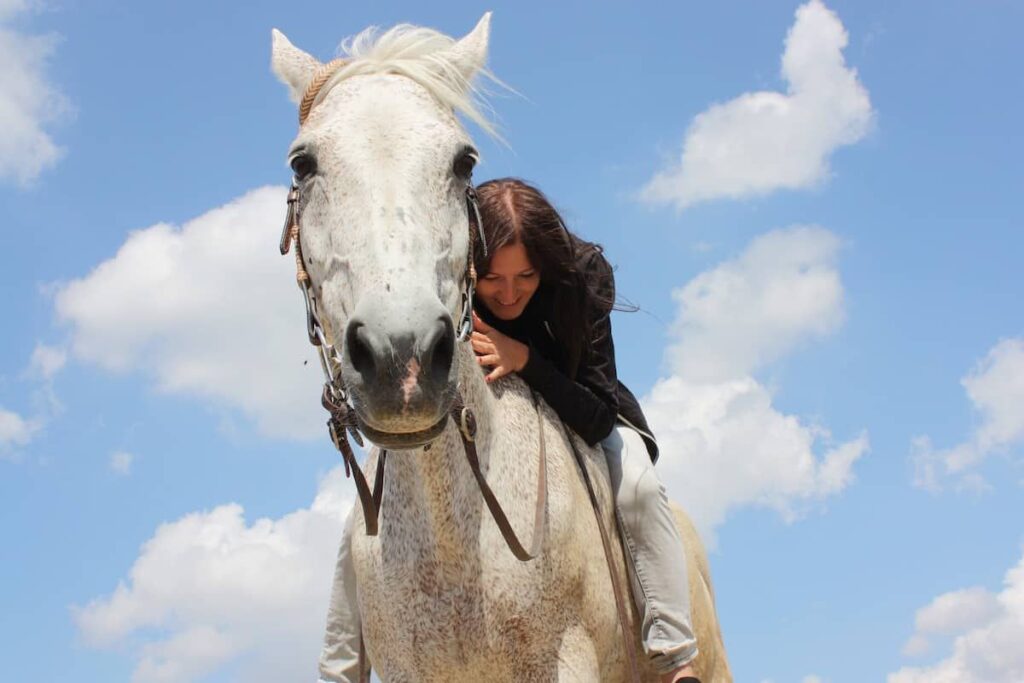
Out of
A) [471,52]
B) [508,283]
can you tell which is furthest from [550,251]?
[471,52]

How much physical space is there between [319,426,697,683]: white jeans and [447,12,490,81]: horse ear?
1.98m

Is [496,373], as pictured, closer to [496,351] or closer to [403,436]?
[496,351]

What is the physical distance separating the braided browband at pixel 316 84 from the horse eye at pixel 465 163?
2.63ft

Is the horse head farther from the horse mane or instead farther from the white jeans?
the white jeans

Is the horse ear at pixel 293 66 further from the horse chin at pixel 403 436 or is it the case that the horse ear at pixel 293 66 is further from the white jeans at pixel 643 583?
the white jeans at pixel 643 583

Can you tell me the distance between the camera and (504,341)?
16.1ft

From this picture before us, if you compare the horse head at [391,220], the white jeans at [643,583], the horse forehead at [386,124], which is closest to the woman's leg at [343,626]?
the white jeans at [643,583]

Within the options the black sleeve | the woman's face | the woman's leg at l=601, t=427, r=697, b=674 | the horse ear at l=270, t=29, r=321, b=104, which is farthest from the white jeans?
the horse ear at l=270, t=29, r=321, b=104

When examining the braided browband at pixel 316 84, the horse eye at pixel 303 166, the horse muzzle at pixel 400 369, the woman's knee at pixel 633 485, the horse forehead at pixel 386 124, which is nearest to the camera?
the horse muzzle at pixel 400 369

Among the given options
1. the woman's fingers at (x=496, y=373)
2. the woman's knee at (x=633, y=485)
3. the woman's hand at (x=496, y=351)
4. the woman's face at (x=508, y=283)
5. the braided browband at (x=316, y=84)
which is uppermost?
the braided browband at (x=316, y=84)

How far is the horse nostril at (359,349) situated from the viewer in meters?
3.31

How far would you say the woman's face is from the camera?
4914 mm

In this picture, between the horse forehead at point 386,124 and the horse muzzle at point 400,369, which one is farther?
the horse forehead at point 386,124

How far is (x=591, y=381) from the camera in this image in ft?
17.2
